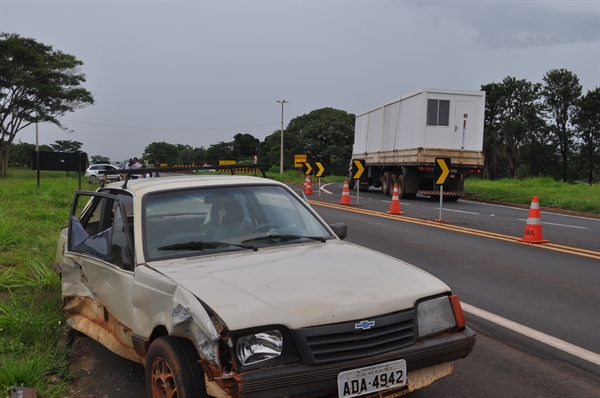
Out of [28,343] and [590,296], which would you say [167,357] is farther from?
[590,296]

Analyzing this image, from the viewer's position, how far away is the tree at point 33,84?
41156 mm

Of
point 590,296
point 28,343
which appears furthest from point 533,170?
point 28,343

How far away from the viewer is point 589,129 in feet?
183

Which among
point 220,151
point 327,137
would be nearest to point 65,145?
point 220,151

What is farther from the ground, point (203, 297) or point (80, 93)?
point (80, 93)

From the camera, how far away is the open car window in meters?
4.07

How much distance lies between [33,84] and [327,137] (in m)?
33.4

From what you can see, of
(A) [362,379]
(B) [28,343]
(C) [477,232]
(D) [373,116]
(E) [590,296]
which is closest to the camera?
(A) [362,379]

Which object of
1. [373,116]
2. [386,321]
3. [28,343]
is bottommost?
[28,343]

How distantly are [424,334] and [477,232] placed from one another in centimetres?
939

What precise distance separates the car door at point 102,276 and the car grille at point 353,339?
141 centimetres

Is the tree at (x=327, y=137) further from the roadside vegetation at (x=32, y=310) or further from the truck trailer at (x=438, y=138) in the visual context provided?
the roadside vegetation at (x=32, y=310)

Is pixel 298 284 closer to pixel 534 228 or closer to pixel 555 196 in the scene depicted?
pixel 534 228

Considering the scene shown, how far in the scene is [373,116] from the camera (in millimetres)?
28922
